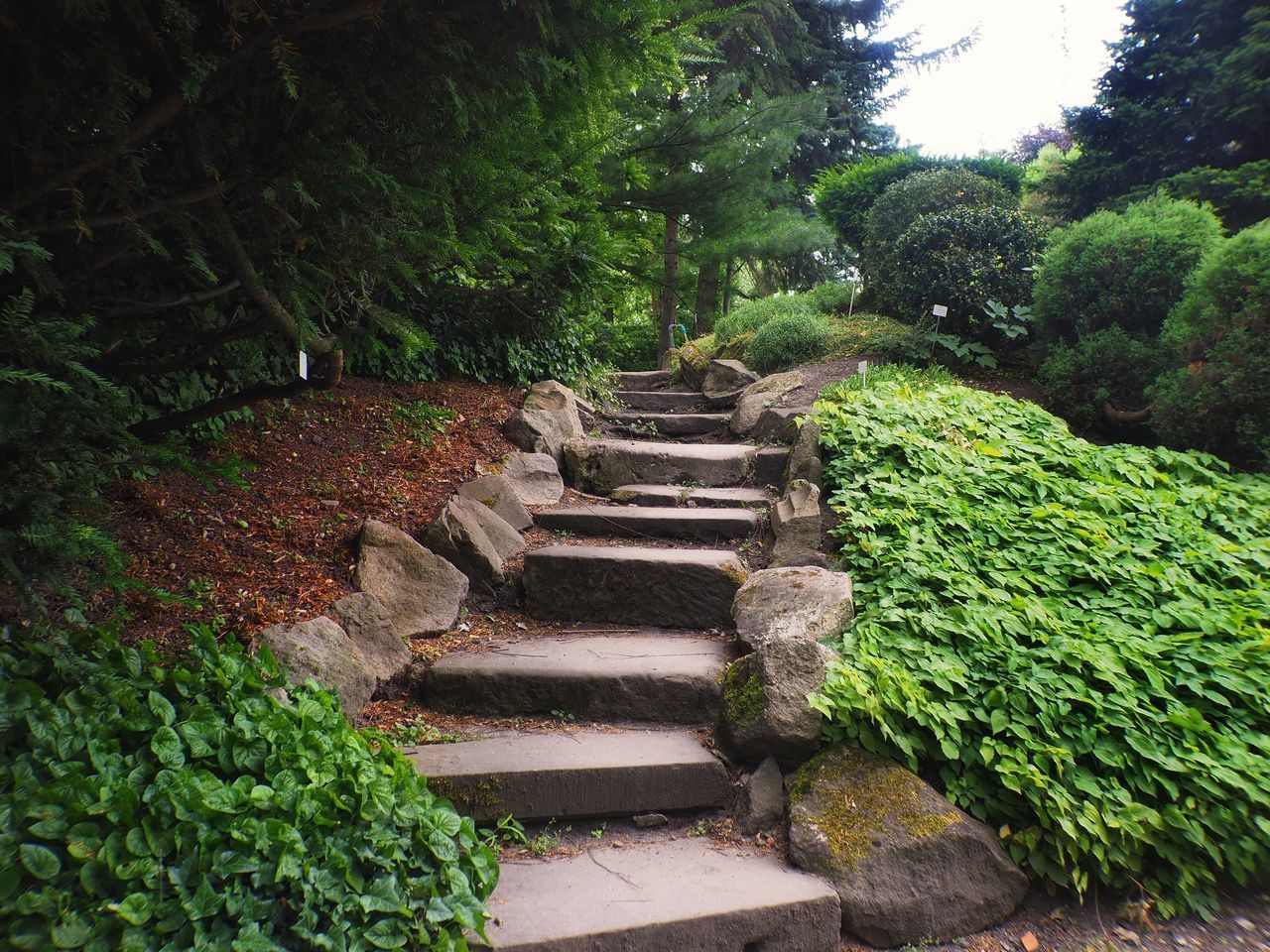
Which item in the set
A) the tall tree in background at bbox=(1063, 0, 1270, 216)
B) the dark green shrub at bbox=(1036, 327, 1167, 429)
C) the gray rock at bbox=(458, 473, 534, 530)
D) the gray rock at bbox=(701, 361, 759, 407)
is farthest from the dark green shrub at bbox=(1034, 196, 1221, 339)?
the gray rock at bbox=(458, 473, 534, 530)

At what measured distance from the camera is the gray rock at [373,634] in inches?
123

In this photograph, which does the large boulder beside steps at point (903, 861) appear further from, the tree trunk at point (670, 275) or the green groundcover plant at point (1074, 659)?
the tree trunk at point (670, 275)

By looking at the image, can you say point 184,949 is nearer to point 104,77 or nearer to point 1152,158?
point 104,77

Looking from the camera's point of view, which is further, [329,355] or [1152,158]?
[1152,158]

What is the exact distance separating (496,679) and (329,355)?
147cm

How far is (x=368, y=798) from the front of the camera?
6.70 feet

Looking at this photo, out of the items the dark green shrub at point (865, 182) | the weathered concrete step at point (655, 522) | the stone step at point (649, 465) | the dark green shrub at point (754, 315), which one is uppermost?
the dark green shrub at point (865, 182)

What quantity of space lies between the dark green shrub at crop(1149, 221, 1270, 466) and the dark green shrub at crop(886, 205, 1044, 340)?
2108 millimetres

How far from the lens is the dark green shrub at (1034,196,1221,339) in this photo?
217 inches

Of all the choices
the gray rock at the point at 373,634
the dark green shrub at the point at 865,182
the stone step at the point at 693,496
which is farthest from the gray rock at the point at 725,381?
the gray rock at the point at 373,634

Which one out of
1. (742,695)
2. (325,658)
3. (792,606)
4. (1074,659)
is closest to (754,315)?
(792,606)

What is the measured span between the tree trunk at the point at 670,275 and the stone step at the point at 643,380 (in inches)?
40.1

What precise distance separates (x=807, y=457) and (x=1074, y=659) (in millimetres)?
1970

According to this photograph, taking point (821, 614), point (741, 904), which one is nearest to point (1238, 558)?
point (821, 614)
